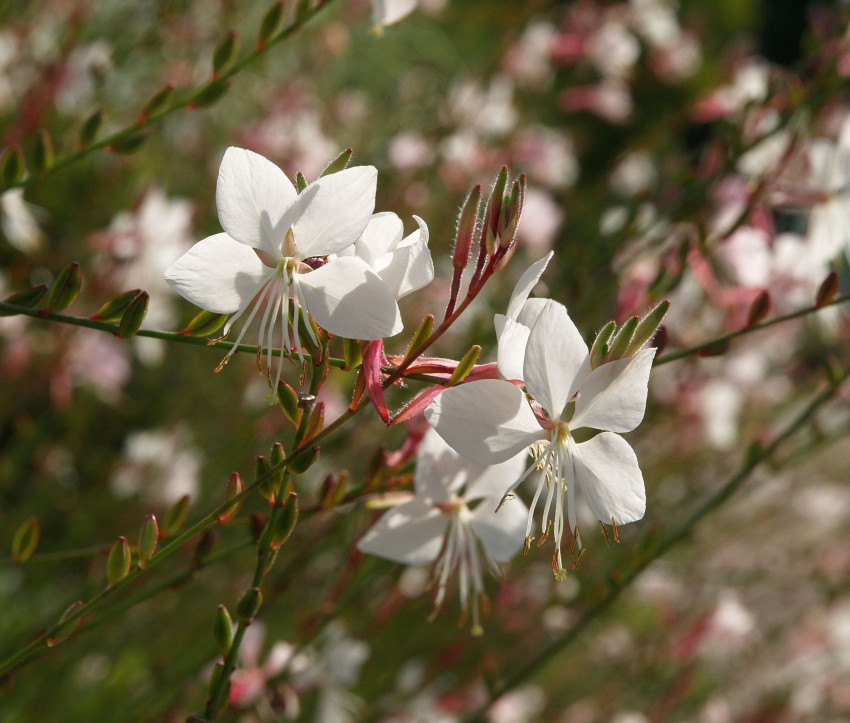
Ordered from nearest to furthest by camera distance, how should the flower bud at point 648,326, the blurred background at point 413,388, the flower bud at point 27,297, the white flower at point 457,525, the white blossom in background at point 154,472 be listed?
the flower bud at point 648,326, the flower bud at point 27,297, the white flower at point 457,525, the blurred background at point 413,388, the white blossom in background at point 154,472

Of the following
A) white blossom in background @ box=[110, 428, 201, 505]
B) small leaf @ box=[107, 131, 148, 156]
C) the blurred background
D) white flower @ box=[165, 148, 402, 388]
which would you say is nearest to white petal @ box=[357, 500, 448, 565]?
the blurred background

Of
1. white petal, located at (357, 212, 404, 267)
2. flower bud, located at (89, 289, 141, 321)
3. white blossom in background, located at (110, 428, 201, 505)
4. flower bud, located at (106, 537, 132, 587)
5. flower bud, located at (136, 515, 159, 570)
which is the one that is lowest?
white blossom in background, located at (110, 428, 201, 505)

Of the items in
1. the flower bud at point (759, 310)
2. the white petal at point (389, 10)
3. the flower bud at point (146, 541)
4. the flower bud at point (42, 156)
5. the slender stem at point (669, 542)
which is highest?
the flower bud at point (42, 156)

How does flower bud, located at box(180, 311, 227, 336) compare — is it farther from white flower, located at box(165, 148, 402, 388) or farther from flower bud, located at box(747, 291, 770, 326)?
flower bud, located at box(747, 291, 770, 326)

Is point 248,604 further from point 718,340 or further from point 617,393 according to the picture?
point 718,340

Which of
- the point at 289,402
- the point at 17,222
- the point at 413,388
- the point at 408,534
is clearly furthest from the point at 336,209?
the point at 413,388

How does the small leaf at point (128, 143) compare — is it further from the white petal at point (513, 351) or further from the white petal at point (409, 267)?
the white petal at point (513, 351)

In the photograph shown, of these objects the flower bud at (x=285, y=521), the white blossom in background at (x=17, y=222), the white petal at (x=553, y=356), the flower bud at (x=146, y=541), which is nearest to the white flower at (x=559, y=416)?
the white petal at (x=553, y=356)
